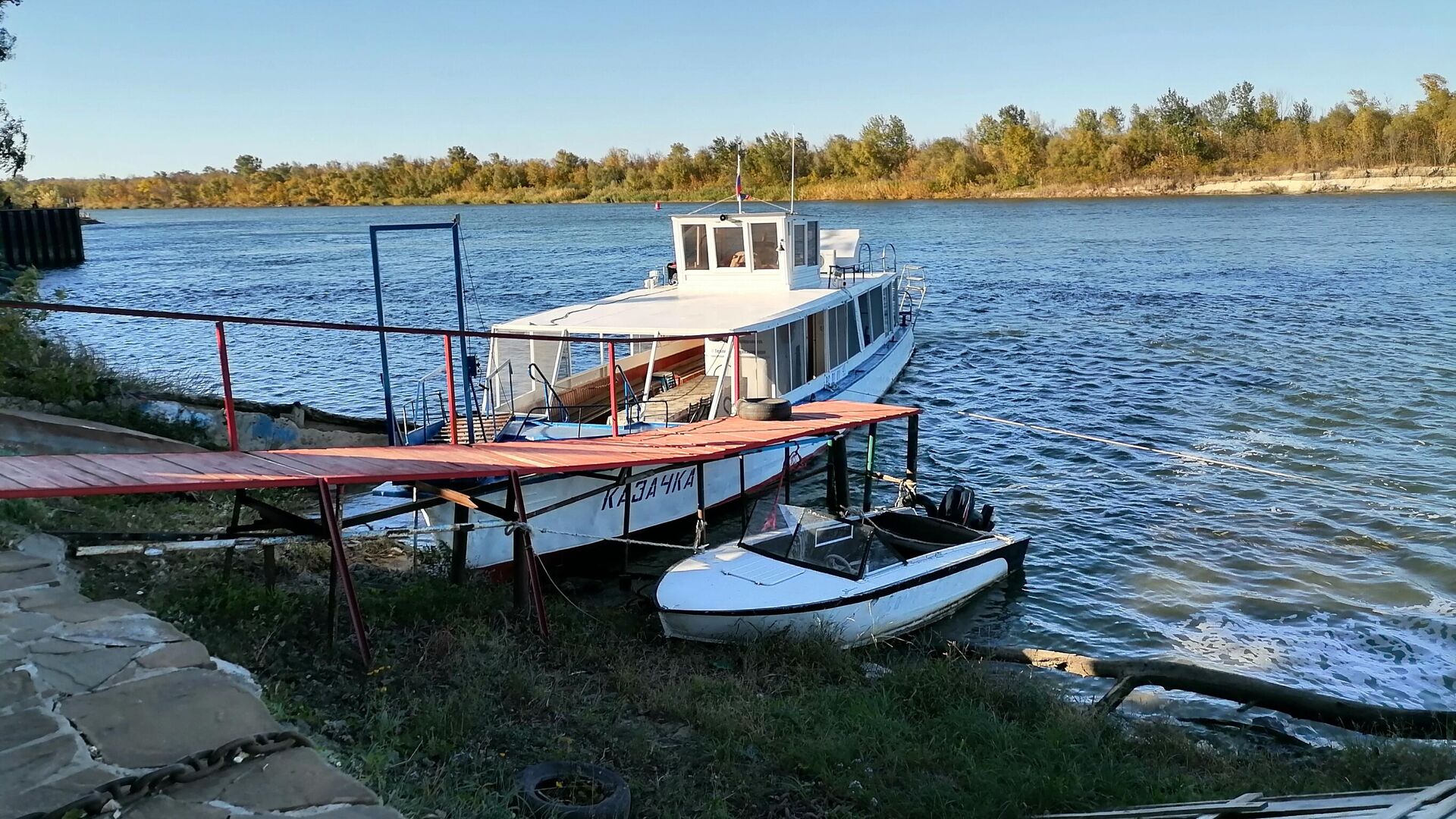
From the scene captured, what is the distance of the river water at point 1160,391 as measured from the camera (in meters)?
11.8

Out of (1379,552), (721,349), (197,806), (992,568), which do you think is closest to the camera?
(197,806)

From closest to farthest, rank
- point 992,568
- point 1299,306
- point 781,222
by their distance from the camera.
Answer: point 992,568 < point 781,222 < point 1299,306

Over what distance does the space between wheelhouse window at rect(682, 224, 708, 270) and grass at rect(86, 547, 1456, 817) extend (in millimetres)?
→ 10403

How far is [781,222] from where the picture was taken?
687 inches

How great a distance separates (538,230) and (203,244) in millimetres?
26534

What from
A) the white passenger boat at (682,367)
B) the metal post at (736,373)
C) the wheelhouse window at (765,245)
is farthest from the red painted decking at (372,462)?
the wheelhouse window at (765,245)

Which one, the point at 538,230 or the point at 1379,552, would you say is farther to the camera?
the point at 538,230

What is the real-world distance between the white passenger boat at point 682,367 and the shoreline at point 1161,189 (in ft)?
264

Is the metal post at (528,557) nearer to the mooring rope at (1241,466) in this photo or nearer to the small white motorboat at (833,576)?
the small white motorboat at (833,576)

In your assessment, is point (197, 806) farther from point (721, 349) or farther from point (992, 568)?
point (721, 349)

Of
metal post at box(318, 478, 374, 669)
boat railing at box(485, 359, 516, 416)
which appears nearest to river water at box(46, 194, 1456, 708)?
boat railing at box(485, 359, 516, 416)

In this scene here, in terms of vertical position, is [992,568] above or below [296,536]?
below

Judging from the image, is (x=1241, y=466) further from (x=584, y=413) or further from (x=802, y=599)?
(x=584, y=413)

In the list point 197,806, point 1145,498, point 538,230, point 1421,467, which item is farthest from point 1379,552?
point 538,230
